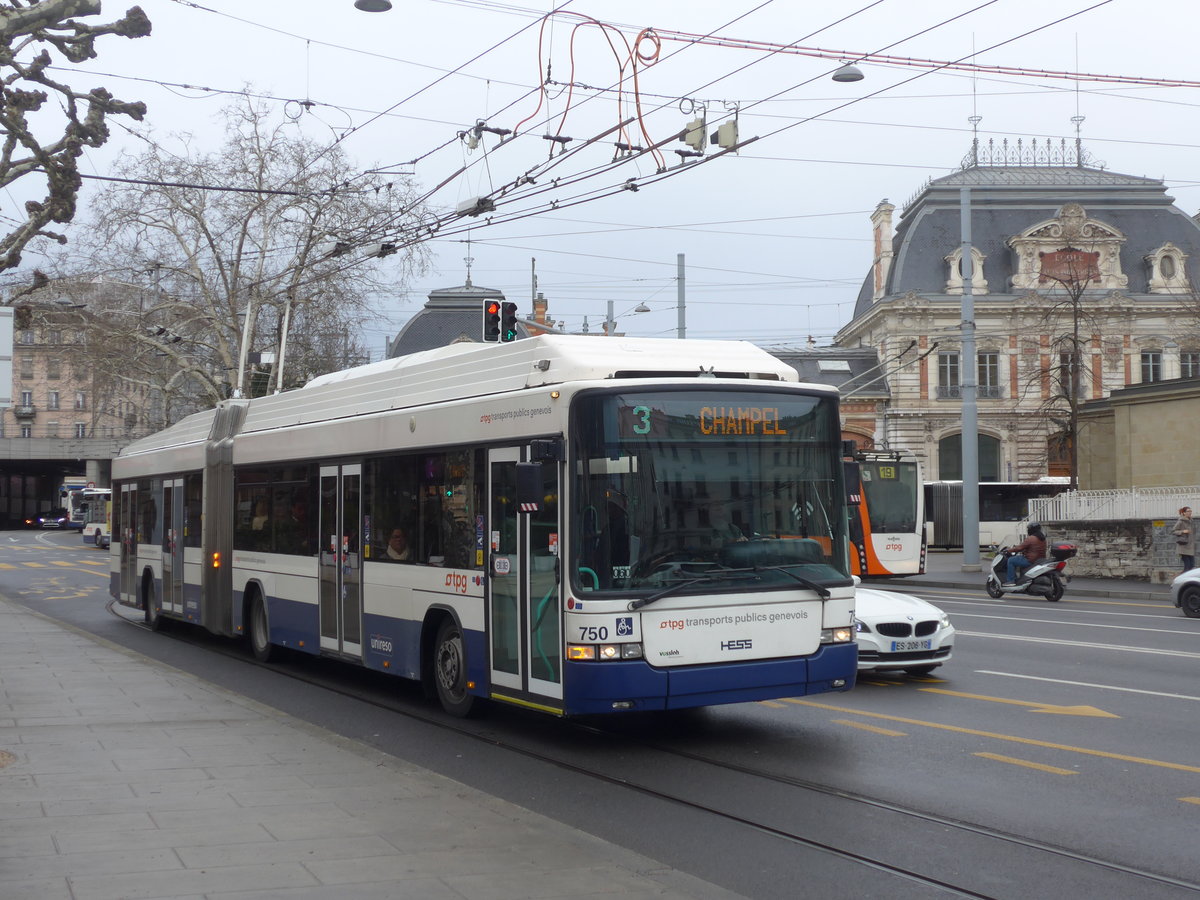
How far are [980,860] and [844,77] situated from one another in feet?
40.2

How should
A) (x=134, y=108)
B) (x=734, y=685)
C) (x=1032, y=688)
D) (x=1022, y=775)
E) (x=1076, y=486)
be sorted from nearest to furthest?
(x=1022, y=775), (x=734, y=685), (x=1032, y=688), (x=134, y=108), (x=1076, y=486)

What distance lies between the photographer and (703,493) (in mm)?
9734

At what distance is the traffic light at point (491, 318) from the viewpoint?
20.7 m

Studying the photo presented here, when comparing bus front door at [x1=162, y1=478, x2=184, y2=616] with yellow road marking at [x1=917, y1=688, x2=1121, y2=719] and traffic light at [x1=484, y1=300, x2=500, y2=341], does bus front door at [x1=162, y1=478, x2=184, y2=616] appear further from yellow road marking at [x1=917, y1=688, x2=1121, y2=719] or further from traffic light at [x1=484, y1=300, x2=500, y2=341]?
yellow road marking at [x1=917, y1=688, x2=1121, y2=719]

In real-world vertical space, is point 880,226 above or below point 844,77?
above

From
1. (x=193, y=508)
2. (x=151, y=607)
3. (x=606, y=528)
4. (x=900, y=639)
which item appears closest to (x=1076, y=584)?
(x=900, y=639)

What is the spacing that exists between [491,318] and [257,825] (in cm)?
1422

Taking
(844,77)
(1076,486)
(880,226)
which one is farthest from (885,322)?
(844,77)

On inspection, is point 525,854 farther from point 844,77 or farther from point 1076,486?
point 1076,486

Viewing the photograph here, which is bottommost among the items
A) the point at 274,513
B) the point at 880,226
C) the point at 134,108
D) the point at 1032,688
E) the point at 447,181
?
the point at 1032,688

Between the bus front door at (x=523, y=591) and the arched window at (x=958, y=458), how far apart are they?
60717mm

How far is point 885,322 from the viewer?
228 feet

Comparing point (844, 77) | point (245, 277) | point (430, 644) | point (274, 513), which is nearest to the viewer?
point (430, 644)

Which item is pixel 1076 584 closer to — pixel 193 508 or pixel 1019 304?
pixel 193 508
